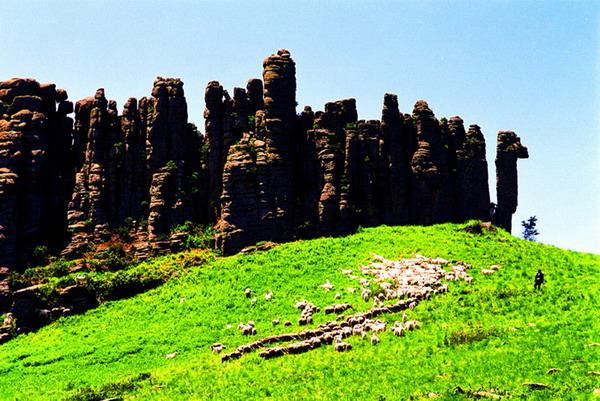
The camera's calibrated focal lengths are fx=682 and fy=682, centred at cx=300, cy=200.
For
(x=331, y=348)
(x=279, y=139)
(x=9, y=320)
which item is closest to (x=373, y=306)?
(x=331, y=348)

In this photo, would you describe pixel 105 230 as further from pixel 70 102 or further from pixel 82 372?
pixel 82 372

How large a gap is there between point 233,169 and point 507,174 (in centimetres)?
3489

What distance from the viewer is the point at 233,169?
255ft

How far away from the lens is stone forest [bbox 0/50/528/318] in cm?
7844

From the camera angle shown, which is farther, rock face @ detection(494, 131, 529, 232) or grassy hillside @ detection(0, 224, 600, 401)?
rock face @ detection(494, 131, 529, 232)

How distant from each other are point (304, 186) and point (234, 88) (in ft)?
49.1

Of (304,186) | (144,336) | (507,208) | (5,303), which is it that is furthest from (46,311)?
(507,208)

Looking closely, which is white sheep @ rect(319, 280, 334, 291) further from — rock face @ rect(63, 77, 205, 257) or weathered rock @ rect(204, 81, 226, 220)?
rock face @ rect(63, 77, 205, 257)

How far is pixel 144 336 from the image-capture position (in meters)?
58.5

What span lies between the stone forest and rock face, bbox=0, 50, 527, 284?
142 millimetres

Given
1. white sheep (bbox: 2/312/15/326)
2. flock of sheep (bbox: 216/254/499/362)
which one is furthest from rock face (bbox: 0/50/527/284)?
flock of sheep (bbox: 216/254/499/362)

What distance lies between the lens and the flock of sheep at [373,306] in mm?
44281

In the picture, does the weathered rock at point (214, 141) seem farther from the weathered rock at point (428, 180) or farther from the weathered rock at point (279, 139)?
the weathered rock at point (428, 180)

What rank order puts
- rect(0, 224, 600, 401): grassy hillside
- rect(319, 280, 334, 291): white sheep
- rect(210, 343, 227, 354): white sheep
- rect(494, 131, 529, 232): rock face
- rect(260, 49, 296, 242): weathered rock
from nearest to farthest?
rect(0, 224, 600, 401): grassy hillside
rect(210, 343, 227, 354): white sheep
rect(319, 280, 334, 291): white sheep
rect(260, 49, 296, 242): weathered rock
rect(494, 131, 529, 232): rock face
